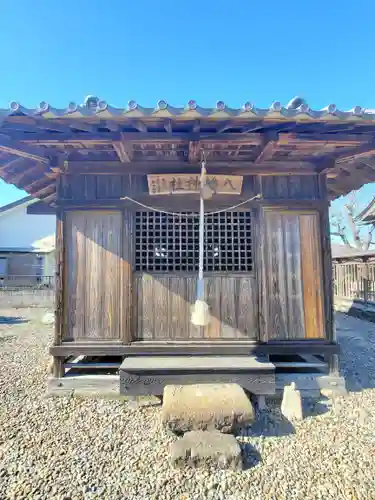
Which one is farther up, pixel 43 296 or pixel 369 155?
pixel 369 155

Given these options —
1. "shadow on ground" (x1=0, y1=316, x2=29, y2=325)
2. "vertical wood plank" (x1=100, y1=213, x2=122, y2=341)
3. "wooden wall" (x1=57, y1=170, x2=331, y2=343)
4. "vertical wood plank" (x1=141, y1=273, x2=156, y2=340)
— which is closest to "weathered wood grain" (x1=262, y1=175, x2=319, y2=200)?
"wooden wall" (x1=57, y1=170, x2=331, y2=343)

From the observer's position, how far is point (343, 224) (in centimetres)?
3509

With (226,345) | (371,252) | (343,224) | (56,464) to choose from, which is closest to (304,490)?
(226,345)

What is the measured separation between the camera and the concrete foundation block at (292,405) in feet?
12.3

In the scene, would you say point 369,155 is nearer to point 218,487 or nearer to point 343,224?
point 218,487

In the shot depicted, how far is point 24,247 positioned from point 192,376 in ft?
64.9

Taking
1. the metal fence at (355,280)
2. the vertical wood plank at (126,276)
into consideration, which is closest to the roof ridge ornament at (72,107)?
the vertical wood plank at (126,276)

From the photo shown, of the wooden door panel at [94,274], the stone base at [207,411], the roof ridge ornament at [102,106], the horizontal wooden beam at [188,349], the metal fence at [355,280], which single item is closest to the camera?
the stone base at [207,411]

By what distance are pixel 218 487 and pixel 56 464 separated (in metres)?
1.57

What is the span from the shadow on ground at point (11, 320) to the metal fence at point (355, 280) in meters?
13.2

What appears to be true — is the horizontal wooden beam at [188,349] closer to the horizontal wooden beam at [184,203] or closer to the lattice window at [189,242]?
the lattice window at [189,242]

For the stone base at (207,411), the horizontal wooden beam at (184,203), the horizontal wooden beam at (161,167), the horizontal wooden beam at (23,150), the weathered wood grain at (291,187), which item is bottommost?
the stone base at (207,411)

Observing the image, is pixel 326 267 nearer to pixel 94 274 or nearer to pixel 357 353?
pixel 357 353

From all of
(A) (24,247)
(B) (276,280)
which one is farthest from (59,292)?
(A) (24,247)
